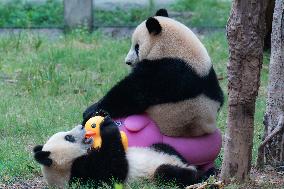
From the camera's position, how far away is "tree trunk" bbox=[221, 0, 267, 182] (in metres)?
4.45

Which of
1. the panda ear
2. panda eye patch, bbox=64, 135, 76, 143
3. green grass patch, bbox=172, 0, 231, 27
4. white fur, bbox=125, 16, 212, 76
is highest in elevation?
white fur, bbox=125, 16, 212, 76

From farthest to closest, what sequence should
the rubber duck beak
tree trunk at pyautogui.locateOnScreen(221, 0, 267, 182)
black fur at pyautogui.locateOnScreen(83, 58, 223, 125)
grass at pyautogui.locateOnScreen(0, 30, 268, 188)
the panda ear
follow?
grass at pyautogui.locateOnScreen(0, 30, 268, 188), black fur at pyautogui.locateOnScreen(83, 58, 223, 125), the rubber duck beak, the panda ear, tree trunk at pyautogui.locateOnScreen(221, 0, 267, 182)

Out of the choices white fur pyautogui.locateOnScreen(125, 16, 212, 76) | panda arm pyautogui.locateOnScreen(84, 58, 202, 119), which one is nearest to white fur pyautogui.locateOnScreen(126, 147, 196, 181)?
panda arm pyautogui.locateOnScreen(84, 58, 202, 119)

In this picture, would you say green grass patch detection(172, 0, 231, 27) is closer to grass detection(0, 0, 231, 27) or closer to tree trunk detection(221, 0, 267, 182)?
grass detection(0, 0, 231, 27)

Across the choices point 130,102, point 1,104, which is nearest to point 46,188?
point 130,102

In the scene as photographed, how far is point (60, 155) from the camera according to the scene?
4711mm

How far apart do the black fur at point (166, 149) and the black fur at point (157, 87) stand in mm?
292

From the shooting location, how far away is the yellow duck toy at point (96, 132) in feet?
15.9

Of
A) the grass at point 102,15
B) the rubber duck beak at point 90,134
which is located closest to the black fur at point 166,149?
the rubber duck beak at point 90,134

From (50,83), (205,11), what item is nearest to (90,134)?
(50,83)

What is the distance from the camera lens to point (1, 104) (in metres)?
7.61

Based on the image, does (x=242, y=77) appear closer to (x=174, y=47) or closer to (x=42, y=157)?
(x=174, y=47)

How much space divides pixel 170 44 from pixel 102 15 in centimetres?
793

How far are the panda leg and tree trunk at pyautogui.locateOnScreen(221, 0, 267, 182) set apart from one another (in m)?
0.25
